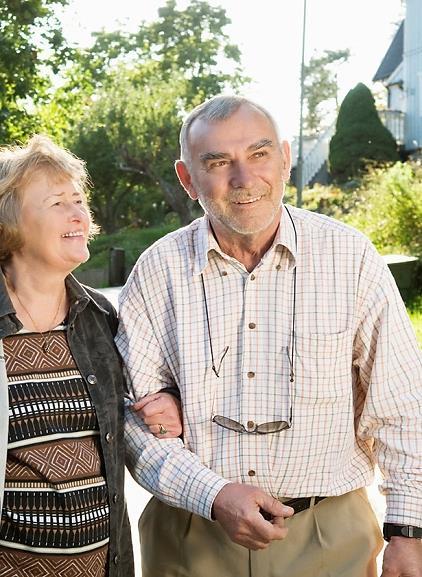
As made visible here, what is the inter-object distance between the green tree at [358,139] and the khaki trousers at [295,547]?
30262 millimetres

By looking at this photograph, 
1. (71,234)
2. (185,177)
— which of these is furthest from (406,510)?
(71,234)

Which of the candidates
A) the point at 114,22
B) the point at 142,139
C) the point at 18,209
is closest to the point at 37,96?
the point at 18,209

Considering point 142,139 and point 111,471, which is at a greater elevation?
point 142,139

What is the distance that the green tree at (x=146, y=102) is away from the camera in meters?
37.3

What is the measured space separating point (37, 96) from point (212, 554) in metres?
16.5

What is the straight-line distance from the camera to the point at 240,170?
286cm

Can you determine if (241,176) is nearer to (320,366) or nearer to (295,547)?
(320,366)

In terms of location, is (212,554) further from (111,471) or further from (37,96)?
(37,96)

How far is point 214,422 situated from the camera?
2.83 m

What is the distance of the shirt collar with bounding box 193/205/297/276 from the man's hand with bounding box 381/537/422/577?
0.87 meters

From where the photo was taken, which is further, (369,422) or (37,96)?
(37,96)

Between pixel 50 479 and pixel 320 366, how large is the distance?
0.87m

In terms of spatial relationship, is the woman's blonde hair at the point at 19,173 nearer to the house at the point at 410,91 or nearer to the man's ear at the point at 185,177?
the man's ear at the point at 185,177

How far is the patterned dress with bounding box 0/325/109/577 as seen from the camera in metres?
2.87
